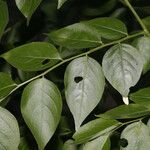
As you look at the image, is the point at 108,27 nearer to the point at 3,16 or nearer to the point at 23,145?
the point at 3,16

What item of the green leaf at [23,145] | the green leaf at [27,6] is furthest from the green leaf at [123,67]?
the green leaf at [23,145]

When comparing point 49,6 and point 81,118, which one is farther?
point 49,6

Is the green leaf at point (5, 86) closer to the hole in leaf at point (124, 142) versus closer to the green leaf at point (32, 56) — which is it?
the green leaf at point (32, 56)

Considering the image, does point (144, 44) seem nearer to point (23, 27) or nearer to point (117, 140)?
point (117, 140)

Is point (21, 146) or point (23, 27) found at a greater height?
point (23, 27)

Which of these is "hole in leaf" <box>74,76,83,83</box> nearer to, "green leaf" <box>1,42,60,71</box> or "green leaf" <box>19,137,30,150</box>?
"green leaf" <box>1,42,60,71</box>

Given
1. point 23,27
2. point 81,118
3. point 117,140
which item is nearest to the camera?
point 81,118

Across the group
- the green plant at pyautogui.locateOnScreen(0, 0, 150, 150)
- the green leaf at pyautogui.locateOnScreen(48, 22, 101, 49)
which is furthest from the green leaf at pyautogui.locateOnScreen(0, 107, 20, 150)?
the green leaf at pyautogui.locateOnScreen(48, 22, 101, 49)

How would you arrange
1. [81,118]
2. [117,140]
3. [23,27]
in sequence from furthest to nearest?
[23,27], [117,140], [81,118]

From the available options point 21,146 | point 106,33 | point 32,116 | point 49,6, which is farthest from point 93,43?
point 49,6
